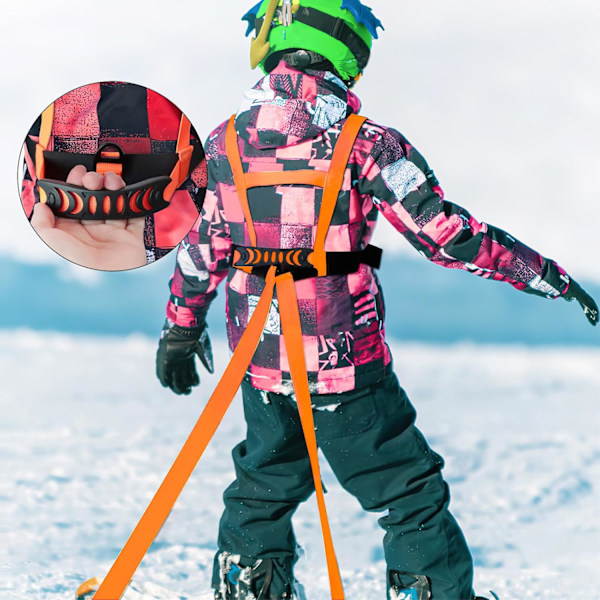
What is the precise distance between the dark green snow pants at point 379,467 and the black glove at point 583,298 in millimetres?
439

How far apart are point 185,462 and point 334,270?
51cm

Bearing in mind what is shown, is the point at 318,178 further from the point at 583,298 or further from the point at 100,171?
the point at 583,298

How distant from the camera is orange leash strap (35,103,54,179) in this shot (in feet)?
5.28

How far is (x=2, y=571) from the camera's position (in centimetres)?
249

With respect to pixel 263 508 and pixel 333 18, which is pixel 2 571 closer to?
pixel 263 508

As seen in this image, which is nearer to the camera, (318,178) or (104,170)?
(104,170)

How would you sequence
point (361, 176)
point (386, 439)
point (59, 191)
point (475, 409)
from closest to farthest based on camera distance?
point (59, 191)
point (361, 176)
point (386, 439)
point (475, 409)

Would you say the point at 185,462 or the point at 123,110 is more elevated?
the point at 123,110

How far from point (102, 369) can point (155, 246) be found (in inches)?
118

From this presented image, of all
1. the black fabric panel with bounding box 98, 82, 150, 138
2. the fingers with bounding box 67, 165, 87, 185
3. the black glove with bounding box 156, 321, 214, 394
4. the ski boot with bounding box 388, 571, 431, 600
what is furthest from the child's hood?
the ski boot with bounding box 388, 571, 431, 600

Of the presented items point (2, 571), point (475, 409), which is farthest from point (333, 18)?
point (475, 409)

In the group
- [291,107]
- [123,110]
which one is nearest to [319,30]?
[291,107]

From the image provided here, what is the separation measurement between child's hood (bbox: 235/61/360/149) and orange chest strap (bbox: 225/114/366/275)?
37mm

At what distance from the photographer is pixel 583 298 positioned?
1.87 m
